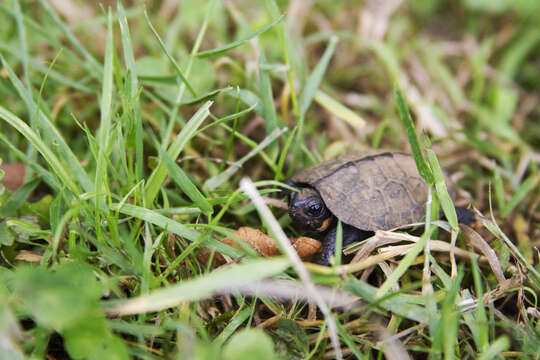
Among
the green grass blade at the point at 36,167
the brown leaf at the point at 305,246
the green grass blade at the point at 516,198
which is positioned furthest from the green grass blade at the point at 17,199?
the green grass blade at the point at 516,198

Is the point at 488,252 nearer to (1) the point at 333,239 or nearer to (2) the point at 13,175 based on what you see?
(1) the point at 333,239

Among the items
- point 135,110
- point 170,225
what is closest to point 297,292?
point 170,225

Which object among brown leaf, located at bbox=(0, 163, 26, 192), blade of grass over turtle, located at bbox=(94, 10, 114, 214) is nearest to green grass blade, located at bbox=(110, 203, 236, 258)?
blade of grass over turtle, located at bbox=(94, 10, 114, 214)

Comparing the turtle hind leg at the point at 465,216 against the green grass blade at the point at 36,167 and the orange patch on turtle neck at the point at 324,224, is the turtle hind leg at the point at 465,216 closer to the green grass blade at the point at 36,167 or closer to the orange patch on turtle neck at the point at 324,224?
the orange patch on turtle neck at the point at 324,224

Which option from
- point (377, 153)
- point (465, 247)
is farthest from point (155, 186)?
point (465, 247)

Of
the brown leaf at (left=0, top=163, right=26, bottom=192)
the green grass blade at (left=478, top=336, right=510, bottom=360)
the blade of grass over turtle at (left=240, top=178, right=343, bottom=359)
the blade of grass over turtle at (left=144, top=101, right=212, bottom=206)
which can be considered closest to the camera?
the blade of grass over turtle at (left=240, top=178, right=343, bottom=359)

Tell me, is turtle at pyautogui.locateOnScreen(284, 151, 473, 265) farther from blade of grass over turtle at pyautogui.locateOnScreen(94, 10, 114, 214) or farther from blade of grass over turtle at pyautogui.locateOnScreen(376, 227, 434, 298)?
blade of grass over turtle at pyautogui.locateOnScreen(94, 10, 114, 214)
